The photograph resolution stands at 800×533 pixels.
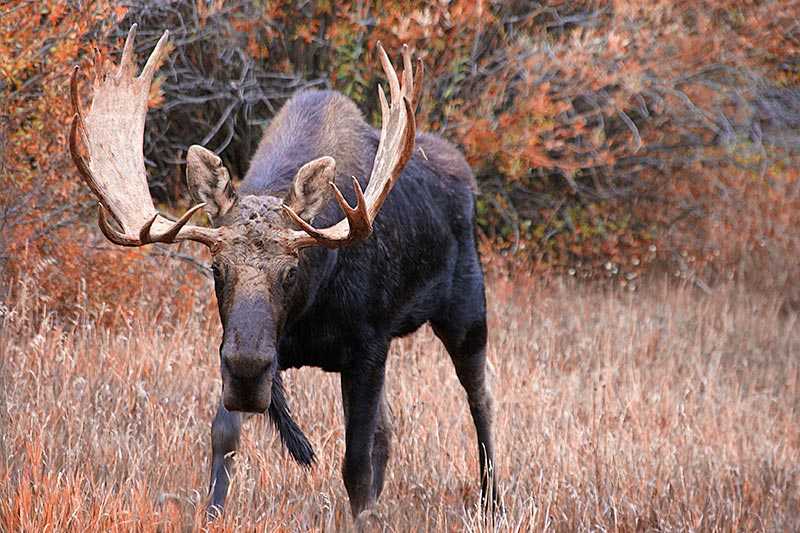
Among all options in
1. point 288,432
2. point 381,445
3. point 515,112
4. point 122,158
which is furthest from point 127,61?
point 515,112

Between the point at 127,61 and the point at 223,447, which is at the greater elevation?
the point at 127,61

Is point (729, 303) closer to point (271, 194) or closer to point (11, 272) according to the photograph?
point (11, 272)

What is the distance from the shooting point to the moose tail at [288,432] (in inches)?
187

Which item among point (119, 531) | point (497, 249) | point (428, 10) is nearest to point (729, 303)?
point (497, 249)

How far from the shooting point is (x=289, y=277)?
4133mm

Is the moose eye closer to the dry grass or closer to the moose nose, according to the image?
the moose nose

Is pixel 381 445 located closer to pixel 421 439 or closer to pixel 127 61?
pixel 421 439

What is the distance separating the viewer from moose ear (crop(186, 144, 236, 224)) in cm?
419

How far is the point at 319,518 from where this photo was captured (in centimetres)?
468

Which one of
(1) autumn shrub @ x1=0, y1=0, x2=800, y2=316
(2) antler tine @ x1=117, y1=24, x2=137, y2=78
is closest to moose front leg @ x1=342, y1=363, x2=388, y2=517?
(2) antler tine @ x1=117, y1=24, x2=137, y2=78

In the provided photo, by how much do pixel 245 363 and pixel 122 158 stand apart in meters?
1.07

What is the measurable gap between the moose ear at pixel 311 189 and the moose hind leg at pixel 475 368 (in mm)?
Answer: 1535

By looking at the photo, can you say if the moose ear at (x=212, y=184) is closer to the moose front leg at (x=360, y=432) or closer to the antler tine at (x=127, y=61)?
the antler tine at (x=127, y=61)

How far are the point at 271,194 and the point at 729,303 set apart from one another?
7.31 metres
